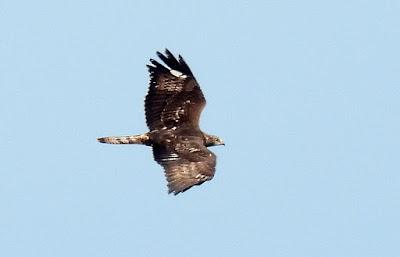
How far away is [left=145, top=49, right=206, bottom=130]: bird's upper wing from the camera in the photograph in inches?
1038

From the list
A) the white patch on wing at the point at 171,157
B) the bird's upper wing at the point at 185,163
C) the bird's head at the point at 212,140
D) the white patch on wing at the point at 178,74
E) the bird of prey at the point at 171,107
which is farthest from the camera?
the bird's head at the point at 212,140

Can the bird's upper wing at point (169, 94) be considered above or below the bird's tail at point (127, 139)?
above

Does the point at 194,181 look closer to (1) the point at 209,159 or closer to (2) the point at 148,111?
(1) the point at 209,159

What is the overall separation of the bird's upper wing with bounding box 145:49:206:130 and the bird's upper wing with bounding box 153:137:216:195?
3.14 ft

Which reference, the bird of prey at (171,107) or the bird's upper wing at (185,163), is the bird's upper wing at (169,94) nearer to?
the bird of prey at (171,107)

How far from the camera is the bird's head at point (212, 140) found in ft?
88.6

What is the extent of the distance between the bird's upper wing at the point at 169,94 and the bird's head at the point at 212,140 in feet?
2.15

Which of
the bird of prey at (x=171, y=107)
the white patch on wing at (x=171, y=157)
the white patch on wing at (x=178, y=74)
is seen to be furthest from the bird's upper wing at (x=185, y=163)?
the white patch on wing at (x=178, y=74)

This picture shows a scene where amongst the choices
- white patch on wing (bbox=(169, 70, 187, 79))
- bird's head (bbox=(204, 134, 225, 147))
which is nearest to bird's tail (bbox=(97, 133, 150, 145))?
white patch on wing (bbox=(169, 70, 187, 79))

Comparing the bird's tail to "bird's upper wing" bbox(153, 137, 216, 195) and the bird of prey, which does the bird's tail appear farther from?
"bird's upper wing" bbox(153, 137, 216, 195)

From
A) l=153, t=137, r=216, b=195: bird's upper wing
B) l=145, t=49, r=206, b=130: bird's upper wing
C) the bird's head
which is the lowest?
l=153, t=137, r=216, b=195: bird's upper wing

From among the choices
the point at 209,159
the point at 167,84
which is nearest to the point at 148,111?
the point at 167,84

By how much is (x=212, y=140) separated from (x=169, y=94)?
1590 millimetres

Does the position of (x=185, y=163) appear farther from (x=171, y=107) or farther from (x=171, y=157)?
(x=171, y=107)
